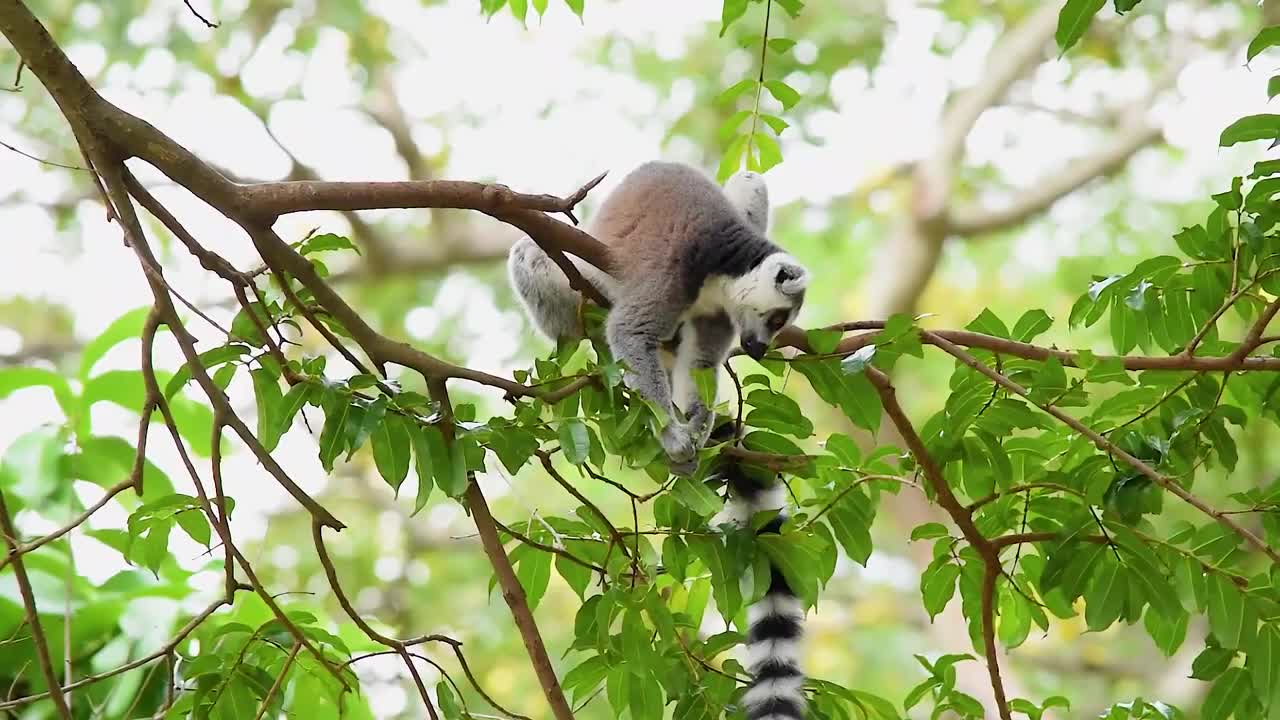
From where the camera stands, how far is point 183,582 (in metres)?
3.84

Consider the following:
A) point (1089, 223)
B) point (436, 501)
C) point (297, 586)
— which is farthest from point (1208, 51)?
point (297, 586)

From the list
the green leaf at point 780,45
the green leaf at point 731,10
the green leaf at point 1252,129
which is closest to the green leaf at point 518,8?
the green leaf at point 731,10

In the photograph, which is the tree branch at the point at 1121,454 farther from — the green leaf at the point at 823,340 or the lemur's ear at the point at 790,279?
the lemur's ear at the point at 790,279

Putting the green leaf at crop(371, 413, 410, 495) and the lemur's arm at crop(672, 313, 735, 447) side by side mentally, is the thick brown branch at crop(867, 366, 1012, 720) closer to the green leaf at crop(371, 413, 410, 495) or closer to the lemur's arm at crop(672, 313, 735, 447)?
the green leaf at crop(371, 413, 410, 495)

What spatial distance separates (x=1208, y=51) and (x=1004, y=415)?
Result: 8866 mm

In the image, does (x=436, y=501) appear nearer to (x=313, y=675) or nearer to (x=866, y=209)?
(x=866, y=209)

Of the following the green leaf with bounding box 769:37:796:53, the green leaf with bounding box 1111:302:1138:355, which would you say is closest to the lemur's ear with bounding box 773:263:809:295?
the green leaf with bounding box 769:37:796:53

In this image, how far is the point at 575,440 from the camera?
229 centimetres

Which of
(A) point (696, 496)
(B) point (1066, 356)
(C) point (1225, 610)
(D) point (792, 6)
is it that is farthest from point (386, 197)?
(C) point (1225, 610)

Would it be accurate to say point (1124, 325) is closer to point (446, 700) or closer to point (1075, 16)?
point (1075, 16)

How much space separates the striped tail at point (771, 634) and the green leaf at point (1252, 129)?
1.11m

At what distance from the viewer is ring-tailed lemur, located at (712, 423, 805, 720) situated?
2.71 m

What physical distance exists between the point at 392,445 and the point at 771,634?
1.08m

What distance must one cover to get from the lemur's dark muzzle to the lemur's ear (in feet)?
0.76
